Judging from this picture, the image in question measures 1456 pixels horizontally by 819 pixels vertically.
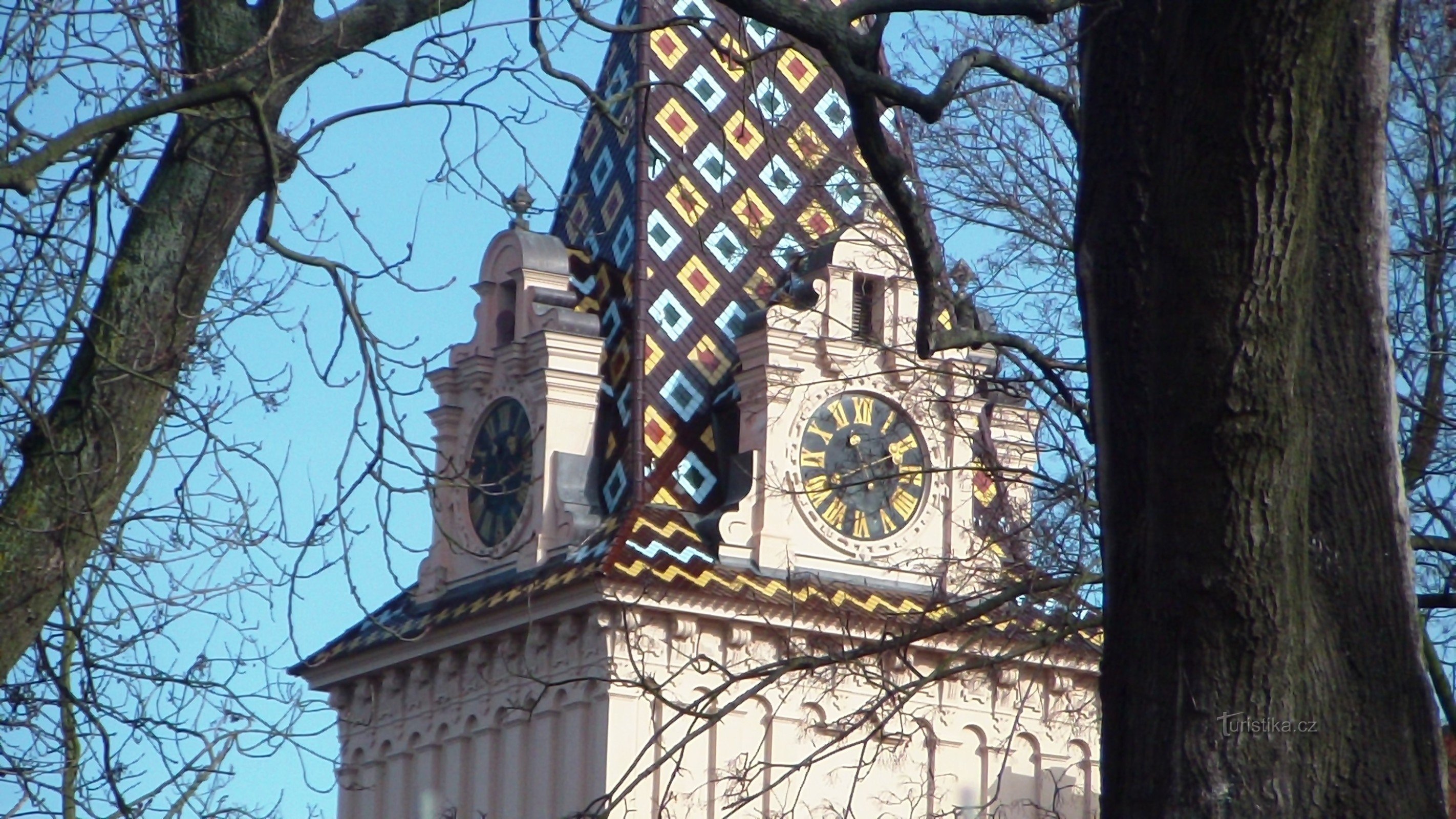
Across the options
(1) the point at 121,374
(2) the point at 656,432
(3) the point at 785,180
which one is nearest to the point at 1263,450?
(1) the point at 121,374

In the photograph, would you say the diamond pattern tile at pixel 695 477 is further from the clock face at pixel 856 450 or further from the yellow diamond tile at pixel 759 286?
the yellow diamond tile at pixel 759 286

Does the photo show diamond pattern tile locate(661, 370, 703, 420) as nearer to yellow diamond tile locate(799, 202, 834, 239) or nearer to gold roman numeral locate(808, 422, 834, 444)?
gold roman numeral locate(808, 422, 834, 444)

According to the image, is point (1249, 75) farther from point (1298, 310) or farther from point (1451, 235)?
point (1451, 235)

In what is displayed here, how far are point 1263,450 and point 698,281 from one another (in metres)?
34.9

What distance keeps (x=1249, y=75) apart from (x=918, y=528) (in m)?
32.8

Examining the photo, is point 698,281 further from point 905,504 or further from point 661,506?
point 905,504

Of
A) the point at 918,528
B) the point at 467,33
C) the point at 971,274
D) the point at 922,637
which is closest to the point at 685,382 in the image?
the point at 918,528

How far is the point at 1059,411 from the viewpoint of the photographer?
14.7m

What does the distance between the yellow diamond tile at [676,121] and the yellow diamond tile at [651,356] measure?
123 inches

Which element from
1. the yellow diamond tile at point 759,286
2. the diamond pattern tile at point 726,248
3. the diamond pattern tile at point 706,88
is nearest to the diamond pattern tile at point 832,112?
the diamond pattern tile at point 706,88

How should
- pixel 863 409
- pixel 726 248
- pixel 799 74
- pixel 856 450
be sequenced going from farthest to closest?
pixel 726 248
pixel 799 74
pixel 863 409
pixel 856 450

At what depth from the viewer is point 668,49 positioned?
131ft

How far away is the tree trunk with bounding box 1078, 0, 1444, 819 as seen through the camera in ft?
18.6

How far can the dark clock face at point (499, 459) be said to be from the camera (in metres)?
39.2
